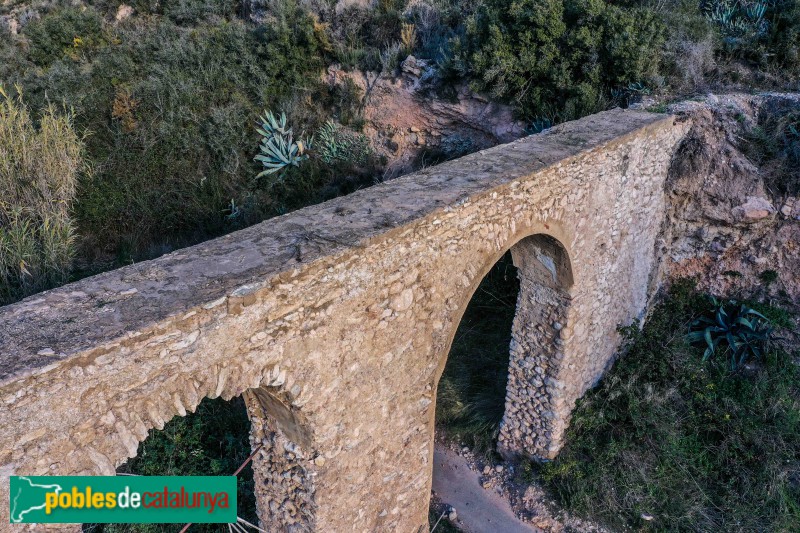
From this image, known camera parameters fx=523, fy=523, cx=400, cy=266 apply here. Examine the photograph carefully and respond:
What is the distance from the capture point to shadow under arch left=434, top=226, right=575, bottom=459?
5.62 m

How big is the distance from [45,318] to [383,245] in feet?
6.35

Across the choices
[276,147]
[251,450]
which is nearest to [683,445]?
[251,450]

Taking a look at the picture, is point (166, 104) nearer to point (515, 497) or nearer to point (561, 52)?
point (561, 52)

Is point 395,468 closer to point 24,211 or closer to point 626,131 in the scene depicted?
point 626,131

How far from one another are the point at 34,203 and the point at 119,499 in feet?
16.8

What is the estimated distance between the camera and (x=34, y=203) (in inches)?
249

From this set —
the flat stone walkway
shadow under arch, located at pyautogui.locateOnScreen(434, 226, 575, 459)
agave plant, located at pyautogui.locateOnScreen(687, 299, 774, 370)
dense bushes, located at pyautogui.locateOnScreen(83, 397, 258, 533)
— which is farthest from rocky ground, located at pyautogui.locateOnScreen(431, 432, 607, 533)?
agave plant, located at pyautogui.locateOnScreen(687, 299, 774, 370)

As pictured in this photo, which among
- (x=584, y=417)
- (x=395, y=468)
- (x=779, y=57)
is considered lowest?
(x=584, y=417)

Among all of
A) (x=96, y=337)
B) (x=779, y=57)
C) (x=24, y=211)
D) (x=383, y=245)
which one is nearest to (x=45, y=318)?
(x=96, y=337)

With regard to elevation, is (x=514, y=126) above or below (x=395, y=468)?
above

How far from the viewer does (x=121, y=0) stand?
40.3 feet

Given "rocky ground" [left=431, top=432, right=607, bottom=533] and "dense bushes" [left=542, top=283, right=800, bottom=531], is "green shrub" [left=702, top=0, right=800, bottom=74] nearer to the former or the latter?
"dense bushes" [left=542, top=283, right=800, bottom=531]

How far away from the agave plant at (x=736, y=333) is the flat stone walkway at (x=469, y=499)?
3357 mm

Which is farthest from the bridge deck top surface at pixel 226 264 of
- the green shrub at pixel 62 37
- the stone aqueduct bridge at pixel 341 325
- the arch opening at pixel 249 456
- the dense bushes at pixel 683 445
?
the green shrub at pixel 62 37
